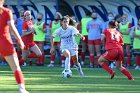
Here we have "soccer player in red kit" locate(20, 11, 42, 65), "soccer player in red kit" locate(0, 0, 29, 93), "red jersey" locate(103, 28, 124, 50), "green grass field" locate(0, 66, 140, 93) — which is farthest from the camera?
"soccer player in red kit" locate(20, 11, 42, 65)

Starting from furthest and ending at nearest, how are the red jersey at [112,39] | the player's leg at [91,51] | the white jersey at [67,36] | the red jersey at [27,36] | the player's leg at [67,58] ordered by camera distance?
the player's leg at [91,51] → the red jersey at [27,36] → the white jersey at [67,36] → the player's leg at [67,58] → the red jersey at [112,39]

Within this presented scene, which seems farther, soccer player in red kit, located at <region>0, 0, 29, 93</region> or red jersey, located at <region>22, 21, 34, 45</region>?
Answer: red jersey, located at <region>22, 21, 34, 45</region>

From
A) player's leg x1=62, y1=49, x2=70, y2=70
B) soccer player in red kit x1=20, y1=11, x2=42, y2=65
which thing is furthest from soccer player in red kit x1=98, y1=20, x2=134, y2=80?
soccer player in red kit x1=20, y1=11, x2=42, y2=65

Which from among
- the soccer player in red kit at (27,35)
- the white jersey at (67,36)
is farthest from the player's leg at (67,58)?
the soccer player in red kit at (27,35)

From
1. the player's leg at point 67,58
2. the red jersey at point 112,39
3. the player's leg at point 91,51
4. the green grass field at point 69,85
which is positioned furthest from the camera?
the player's leg at point 91,51

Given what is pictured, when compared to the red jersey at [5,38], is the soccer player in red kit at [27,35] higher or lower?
lower

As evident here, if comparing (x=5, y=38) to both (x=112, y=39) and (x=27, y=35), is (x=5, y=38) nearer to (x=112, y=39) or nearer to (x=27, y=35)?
(x=112, y=39)

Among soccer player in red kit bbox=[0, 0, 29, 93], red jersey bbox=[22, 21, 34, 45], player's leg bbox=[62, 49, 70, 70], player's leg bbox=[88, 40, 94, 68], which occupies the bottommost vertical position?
player's leg bbox=[88, 40, 94, 68]

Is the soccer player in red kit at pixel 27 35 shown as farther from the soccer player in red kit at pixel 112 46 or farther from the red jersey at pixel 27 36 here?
the soccer player in red kit at pixel 112 46

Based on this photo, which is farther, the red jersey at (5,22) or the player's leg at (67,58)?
the player's leg at (67,58)

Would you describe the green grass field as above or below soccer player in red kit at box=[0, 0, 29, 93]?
below

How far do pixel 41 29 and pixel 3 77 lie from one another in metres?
8.02

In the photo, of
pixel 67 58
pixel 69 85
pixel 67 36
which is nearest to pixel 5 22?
pixel 69 85

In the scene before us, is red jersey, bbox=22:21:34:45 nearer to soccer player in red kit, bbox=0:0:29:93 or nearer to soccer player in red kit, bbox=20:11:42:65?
soccer player in red kit, bbox=20:11:42:65
